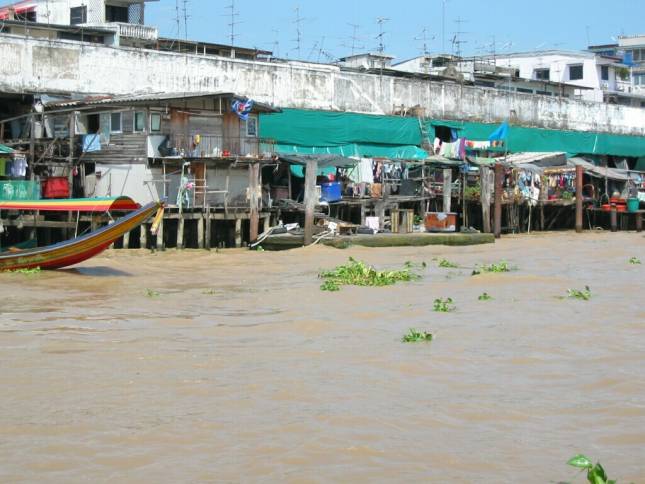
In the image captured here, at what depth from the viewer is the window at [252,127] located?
98.7 ft

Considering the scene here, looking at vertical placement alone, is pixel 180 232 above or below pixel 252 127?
below

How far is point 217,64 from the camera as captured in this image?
35.3m

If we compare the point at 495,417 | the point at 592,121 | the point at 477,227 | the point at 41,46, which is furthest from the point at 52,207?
the point at 592,121

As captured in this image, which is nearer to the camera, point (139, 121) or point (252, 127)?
point (139, 121)

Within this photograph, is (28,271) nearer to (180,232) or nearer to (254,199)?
(180,232)

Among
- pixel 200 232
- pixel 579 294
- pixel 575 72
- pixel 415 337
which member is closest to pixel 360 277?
pixel 579 294

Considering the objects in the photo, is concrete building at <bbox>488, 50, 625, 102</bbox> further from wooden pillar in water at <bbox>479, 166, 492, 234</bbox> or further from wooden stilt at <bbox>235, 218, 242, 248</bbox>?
wooden stilt at <bbox>235, 218, 242, 248</bbox>

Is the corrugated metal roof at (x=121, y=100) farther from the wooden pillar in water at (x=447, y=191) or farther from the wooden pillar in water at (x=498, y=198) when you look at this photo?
the wooden pillar in water at (x=498, y=198)

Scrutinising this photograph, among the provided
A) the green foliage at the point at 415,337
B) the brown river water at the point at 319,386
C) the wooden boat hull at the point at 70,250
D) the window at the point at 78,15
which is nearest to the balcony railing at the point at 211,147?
the wooden boat hull at the point at 70,250

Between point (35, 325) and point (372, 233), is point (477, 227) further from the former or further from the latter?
point (35, 325)

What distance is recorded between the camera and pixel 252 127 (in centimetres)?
3038

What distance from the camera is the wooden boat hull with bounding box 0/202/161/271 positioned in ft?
58.4

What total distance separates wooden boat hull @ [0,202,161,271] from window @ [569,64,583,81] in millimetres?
45551

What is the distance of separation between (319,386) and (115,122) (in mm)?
21188
